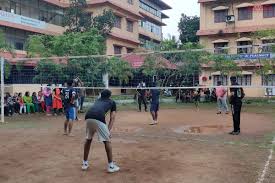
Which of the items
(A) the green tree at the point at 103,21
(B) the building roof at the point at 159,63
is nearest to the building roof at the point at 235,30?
(A) the green tree at the point at 103,21

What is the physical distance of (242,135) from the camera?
10961 mm

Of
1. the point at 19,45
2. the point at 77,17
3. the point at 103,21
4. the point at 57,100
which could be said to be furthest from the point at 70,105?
the point at 19,45

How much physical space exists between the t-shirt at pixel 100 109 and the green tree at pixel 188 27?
1453 inches

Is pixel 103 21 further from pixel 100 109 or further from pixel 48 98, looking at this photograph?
pixel 100 109

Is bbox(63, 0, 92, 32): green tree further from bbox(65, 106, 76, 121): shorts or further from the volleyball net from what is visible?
bbox(65, 106, 76, 121): shorts

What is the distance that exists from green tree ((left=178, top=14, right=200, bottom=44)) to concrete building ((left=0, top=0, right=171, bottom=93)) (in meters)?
4.99

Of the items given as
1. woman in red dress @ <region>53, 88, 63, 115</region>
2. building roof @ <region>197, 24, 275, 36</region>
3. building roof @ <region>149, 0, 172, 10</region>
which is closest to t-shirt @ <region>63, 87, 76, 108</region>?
woman in red dress @ <region>53, 88, 63, 115</region>

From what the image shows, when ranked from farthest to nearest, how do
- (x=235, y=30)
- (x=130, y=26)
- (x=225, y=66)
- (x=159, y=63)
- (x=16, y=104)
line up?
(x=130, y=26) → (x=235, y=30) → (x=225, y=66) → (x=159, y=63) → (x=16, y=104)

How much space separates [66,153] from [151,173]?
2600mm

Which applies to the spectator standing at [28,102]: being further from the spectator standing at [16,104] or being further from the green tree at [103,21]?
the green tree at [103,21]

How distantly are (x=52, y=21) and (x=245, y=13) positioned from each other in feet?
55.9

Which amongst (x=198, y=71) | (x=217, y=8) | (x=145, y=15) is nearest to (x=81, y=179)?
(x=198, y=71)

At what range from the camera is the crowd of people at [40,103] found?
1773 cm

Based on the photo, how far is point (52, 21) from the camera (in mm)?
35188
